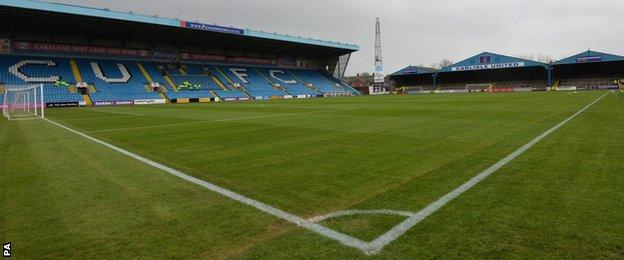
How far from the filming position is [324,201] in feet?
15.8

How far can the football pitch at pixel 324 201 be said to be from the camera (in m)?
3.47

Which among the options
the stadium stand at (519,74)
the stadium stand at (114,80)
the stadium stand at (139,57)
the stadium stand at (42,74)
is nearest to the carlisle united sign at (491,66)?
the stadium stand at (519,74)

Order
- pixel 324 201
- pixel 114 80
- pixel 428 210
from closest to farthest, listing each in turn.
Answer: pixel 428 210
pixel 324 201
pixel 114 80

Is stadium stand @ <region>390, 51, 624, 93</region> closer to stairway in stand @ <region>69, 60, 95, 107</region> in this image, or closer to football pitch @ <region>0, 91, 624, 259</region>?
stairway in stand @ <region>69, 60, 95, 107</region>

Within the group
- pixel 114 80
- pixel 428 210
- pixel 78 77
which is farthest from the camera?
pixel 114 80

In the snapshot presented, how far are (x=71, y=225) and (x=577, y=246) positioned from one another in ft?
16.7

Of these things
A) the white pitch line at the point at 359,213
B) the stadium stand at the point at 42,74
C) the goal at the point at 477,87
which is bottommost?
the white pitch line at the point at 359,213

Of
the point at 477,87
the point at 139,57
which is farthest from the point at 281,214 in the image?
the point at 477,87

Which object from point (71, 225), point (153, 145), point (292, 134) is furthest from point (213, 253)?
point (292, 134)

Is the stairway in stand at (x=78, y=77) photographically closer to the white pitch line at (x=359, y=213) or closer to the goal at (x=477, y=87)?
the white pitch line at (x=359, y=213)

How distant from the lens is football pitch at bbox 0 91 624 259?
347 centimetres

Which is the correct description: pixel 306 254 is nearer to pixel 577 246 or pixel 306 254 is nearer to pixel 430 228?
pixel 430 228

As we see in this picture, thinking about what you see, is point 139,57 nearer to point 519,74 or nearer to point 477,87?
point 477,87

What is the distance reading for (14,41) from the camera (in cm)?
4597
